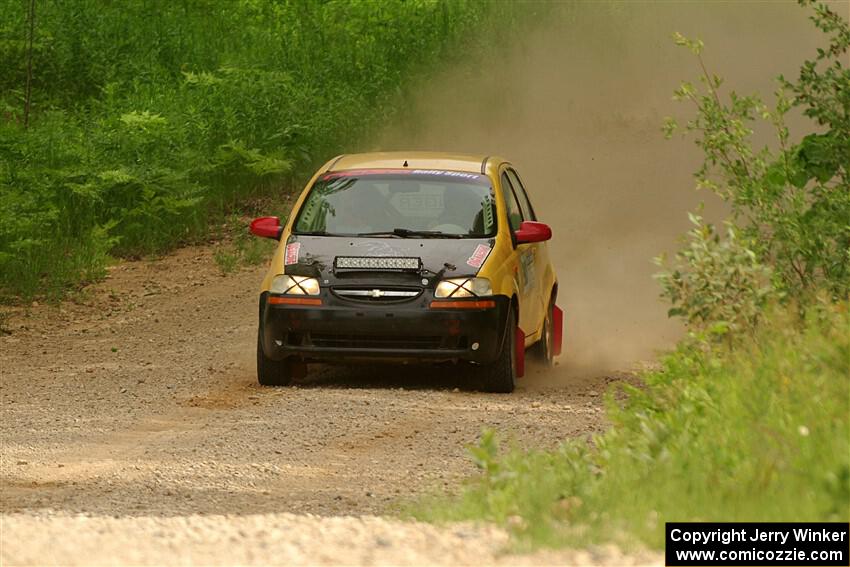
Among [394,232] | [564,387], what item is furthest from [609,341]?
[394,232]

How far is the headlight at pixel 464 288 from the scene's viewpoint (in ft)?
39.9

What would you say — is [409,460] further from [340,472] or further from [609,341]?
[609,341]

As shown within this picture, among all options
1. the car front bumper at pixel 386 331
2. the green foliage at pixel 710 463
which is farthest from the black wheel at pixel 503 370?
the green foliage at pixel 710 463

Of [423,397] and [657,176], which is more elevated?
[657,176]

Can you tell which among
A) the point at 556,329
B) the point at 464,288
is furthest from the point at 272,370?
the point at 556,329

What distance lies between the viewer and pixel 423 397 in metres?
12.1

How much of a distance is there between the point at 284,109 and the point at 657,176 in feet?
20.8

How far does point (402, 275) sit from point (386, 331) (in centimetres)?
46

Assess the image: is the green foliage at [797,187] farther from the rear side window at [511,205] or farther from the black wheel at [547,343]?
the black wheel at [547,343]

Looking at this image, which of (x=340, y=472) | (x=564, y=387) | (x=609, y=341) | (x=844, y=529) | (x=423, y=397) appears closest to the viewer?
(x=844, y=529)

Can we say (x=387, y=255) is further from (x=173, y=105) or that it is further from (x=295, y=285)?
(x=173, y=105)

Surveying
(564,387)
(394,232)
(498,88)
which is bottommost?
(564,387)

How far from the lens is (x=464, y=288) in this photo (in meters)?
12.2

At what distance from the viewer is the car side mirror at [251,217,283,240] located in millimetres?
12864
